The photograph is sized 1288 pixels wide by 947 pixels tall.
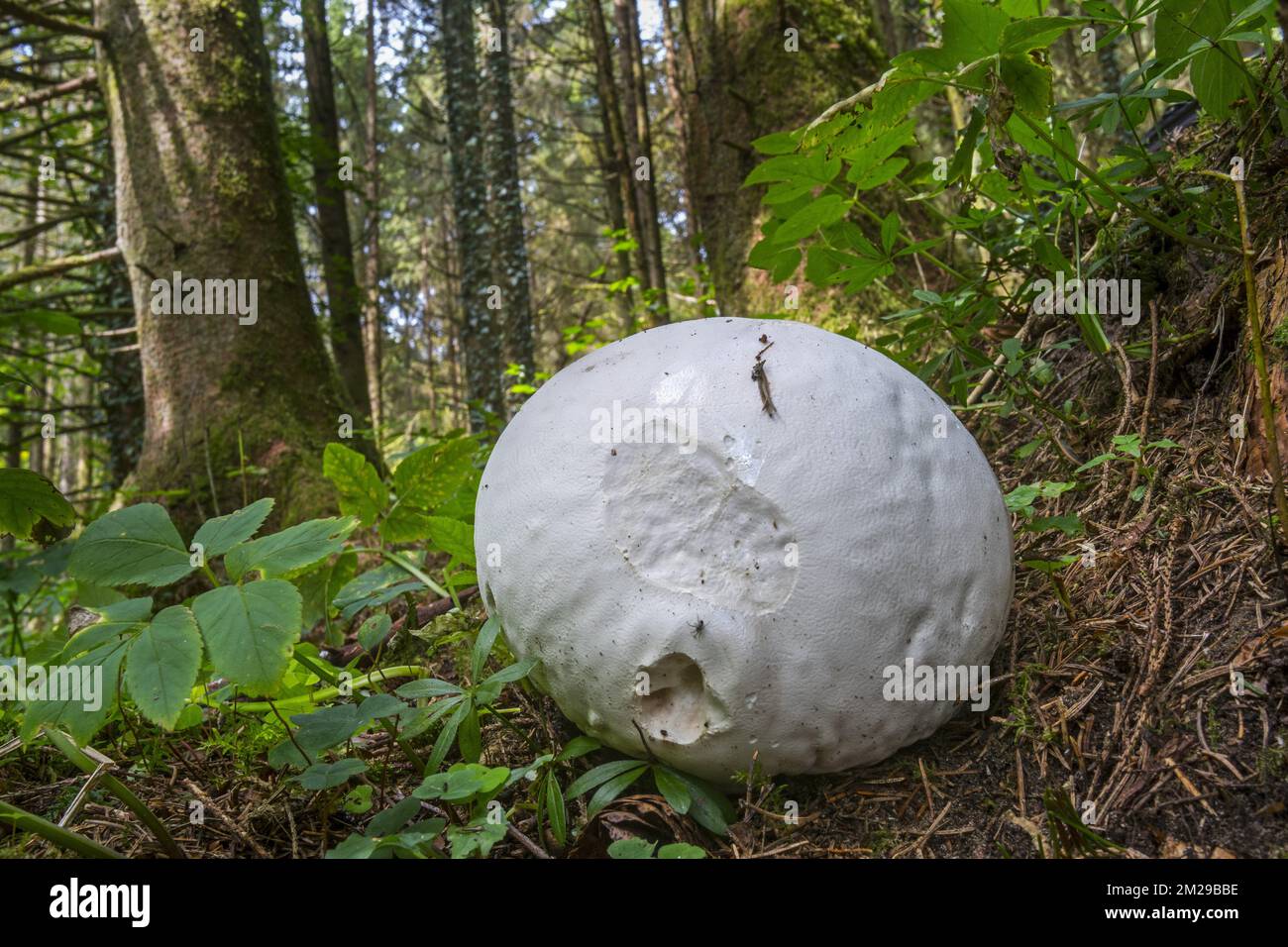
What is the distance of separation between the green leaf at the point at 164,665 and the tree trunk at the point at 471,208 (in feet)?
16.1

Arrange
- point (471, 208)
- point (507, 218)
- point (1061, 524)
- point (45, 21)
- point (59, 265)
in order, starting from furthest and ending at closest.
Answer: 1. point (471, 208)
2. point (507, 218)
3. point (59, 265)
4. point (45, 21)
5. point (1061, 524)

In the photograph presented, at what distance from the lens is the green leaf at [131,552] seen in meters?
1.55

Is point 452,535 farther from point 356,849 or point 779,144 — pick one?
point 779,144

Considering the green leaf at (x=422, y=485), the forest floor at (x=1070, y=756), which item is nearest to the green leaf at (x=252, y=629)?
the forest floor at (x=1070, y=756)

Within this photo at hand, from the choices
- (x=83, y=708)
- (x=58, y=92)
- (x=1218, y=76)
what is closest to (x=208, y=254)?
(x=58, y=92)

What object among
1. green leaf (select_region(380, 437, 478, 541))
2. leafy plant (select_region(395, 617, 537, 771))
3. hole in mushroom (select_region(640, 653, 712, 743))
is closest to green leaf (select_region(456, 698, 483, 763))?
leafy plant (select_region(395, 617, 537, 771))

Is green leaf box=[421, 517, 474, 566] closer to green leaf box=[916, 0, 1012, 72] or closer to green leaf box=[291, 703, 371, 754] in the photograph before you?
green leaf box=[291, 703, 371, 754]

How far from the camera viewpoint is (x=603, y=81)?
21.8 feet

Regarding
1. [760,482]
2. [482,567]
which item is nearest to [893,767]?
[760,482]

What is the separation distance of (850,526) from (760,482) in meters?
0.20

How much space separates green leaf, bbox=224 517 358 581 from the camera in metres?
1.54

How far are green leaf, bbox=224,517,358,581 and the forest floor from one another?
18.4 inches

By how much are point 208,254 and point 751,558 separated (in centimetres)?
337

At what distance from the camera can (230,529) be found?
1.63 meters
